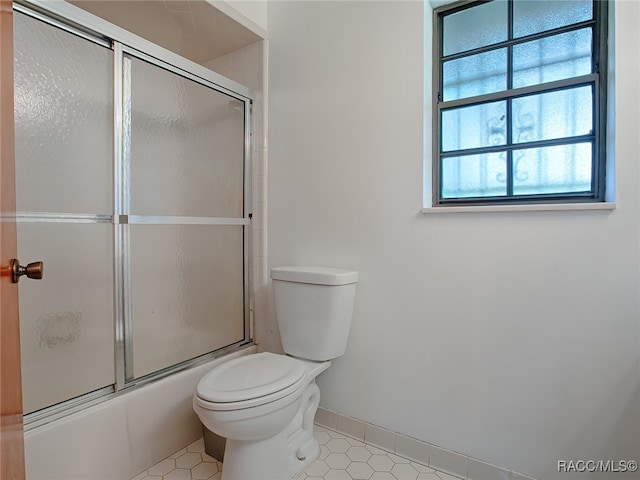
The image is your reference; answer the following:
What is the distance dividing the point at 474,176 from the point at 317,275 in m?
0.80

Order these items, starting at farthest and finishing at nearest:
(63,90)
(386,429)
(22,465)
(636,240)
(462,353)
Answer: (386,429) < (462,353) < (63,90) < (636,240) < (22,465)

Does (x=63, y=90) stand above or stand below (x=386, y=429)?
above

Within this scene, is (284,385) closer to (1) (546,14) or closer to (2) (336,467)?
(2) (336,467)

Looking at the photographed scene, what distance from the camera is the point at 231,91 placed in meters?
1.88

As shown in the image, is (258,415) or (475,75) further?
(475,75)

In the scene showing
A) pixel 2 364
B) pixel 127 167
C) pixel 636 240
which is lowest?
pixel 2 364

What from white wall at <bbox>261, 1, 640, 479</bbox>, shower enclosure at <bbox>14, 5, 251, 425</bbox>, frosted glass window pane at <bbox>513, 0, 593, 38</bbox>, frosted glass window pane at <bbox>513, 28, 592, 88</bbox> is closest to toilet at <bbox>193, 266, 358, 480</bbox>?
white wall at <bbox>261, 1, 640, 479</bbox>

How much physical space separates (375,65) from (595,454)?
1.71 m

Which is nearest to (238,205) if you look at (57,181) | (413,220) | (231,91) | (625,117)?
(231,91)

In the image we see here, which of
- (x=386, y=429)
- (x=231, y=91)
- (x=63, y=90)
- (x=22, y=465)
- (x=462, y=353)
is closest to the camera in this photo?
(x=22, y=465)

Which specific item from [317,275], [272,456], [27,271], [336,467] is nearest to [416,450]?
[336,467]

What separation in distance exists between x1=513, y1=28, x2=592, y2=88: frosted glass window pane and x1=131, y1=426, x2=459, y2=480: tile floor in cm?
162

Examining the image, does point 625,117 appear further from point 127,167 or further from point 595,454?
point 127,167

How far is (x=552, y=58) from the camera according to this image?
134 cm
